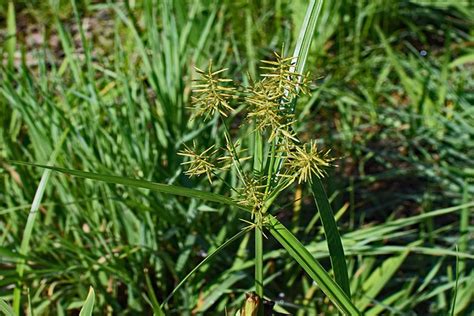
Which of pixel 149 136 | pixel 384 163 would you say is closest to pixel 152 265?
pixel 149 136

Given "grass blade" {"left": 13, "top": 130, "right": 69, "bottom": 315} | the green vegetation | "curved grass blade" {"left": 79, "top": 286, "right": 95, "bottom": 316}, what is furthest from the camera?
the green vegetation

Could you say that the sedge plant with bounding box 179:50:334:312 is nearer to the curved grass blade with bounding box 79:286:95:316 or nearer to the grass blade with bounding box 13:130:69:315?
the curved grass blade with bounding box 79:286:95:316

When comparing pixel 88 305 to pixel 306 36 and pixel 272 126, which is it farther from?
pixel 306 36

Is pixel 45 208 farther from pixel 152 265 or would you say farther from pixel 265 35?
pixel 265 35

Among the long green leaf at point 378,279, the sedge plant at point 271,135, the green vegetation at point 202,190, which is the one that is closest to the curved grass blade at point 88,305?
the green vegetation at point 202,190

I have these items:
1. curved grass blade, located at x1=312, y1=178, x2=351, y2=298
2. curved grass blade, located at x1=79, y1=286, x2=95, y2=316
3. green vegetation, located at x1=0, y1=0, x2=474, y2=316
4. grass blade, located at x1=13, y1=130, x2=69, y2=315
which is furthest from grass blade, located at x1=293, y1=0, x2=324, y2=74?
grass blade, located at x1=13, y1=130, x2=69, y2=315

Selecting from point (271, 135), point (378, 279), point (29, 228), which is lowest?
point (378, 279)

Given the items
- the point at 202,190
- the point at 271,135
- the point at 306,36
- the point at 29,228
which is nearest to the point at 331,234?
the point at 271,135
